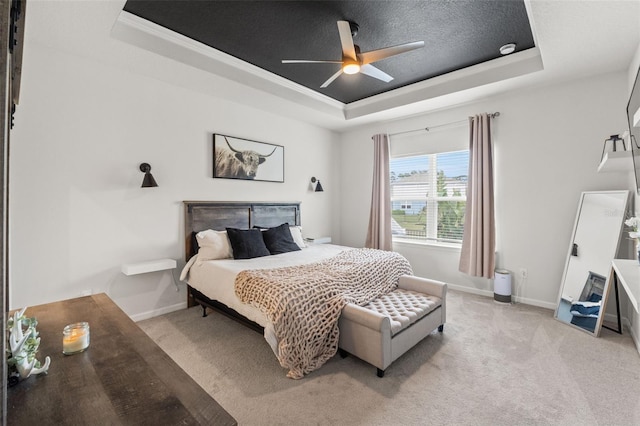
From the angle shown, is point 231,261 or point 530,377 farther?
point 231,261

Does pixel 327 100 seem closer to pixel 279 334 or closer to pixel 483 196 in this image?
pixel 483 196

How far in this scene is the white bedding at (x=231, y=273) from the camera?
2.46 metres

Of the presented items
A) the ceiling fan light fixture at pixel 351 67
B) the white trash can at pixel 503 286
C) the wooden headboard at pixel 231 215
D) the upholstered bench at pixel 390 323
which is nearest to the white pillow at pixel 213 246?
the wooden headboard at pixel 231 215

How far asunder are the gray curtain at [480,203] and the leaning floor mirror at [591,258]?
81cm

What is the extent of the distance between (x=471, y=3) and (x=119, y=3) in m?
2.76

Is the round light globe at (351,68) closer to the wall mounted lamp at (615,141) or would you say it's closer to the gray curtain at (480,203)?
the gray curtain at (480,203)

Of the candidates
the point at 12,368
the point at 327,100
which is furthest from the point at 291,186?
the point at 12,368

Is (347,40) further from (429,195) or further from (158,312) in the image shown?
(158,312)

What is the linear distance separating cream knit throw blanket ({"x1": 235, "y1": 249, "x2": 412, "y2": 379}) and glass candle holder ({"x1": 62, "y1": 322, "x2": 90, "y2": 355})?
3.90 feet

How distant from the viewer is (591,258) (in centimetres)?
309

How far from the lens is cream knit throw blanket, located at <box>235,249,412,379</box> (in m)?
2.17

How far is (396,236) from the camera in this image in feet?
16.7

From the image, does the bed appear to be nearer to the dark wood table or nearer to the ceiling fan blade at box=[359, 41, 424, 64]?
the dark wood table

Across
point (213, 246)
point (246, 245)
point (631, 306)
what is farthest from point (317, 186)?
point (631, 306)
